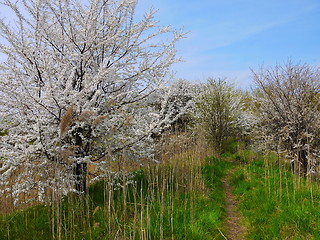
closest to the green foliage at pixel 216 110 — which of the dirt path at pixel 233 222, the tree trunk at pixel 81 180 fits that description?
the dirt path at pixel 233 222

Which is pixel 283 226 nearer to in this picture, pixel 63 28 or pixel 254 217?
pixel 254 217

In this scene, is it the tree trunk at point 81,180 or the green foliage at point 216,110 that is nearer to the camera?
the tree trunk at point 81,180

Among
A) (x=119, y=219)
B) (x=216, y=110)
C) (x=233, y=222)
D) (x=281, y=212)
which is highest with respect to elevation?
(x=216, y=110)

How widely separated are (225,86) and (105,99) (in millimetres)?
9063

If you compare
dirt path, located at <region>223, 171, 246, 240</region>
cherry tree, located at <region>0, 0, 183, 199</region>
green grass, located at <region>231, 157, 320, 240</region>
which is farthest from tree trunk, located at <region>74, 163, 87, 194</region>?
green grass, located at <region>231, 157, 320, 240</region>

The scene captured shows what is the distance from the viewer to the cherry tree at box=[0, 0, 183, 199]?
4.34 metres

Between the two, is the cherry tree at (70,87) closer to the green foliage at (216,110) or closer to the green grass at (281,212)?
the green grass at (281,212)

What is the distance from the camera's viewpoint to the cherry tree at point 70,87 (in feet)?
14.3

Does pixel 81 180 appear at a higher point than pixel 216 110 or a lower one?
lower

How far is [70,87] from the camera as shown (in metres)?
4.49

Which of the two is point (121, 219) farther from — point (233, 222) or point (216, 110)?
point (216, 110)

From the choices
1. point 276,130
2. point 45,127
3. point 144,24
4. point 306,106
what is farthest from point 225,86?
point 45,127

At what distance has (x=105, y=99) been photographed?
5395mm

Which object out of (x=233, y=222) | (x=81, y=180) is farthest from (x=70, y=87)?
(x=233, y=222)
